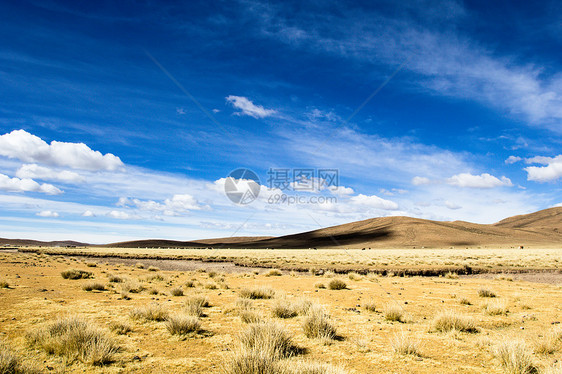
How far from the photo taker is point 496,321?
9930mm

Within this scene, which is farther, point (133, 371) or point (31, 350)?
point (31, 350)

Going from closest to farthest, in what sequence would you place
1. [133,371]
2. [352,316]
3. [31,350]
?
[133,371] → [31,350] → [352,316]

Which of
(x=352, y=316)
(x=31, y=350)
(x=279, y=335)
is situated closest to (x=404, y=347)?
(x=279, y=335)

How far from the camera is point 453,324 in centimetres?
872

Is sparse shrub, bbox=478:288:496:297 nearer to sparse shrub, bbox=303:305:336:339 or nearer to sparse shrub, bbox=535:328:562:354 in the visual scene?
sparse shrub, bbox=535:328:562:354

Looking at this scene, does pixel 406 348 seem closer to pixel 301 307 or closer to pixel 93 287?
pixel 301 307

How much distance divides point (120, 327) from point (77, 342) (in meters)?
1.95

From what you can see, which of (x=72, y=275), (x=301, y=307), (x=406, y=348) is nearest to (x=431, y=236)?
(x=72, y=275)

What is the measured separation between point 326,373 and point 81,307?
10.2m

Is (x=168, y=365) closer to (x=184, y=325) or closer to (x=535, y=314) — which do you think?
(x=184, y=325)

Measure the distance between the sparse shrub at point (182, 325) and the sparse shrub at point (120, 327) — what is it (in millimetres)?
1155

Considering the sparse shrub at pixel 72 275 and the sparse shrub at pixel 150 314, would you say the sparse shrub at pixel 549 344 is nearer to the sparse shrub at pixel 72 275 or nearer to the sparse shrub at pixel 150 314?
the sparse shrub at pixel 150 314

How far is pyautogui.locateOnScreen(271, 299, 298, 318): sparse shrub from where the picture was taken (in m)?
10.5

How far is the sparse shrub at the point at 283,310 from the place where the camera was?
34.3 feet
